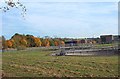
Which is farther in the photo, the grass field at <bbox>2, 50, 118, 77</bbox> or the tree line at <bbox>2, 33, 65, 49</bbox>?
the tree line at <bbox>2, 33, 65, 49</bbox>

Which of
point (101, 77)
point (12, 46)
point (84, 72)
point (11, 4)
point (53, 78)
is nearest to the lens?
point (11, 4)

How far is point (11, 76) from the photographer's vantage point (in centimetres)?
1327

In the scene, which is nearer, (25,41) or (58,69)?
(58,69)

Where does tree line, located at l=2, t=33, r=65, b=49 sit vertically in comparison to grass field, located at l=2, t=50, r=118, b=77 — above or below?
→ above

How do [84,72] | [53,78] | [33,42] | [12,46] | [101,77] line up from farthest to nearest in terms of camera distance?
[33,42] → [12,46] → [84,72] → [101,77] → [53,78]

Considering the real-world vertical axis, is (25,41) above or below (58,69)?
above

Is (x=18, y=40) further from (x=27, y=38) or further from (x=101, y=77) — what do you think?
(x=101, y=77)

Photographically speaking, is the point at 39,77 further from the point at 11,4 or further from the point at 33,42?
the point at 33,42

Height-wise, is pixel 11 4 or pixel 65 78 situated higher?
pixel 11 4

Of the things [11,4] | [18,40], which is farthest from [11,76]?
[18,40]

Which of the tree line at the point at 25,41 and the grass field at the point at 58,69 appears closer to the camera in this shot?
the grass field at the point at 58,69

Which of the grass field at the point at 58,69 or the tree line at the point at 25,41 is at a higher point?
the tree line at the point at 25,41

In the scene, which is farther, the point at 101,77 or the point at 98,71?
the point at 98,71

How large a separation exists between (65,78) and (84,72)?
2.65 meters
